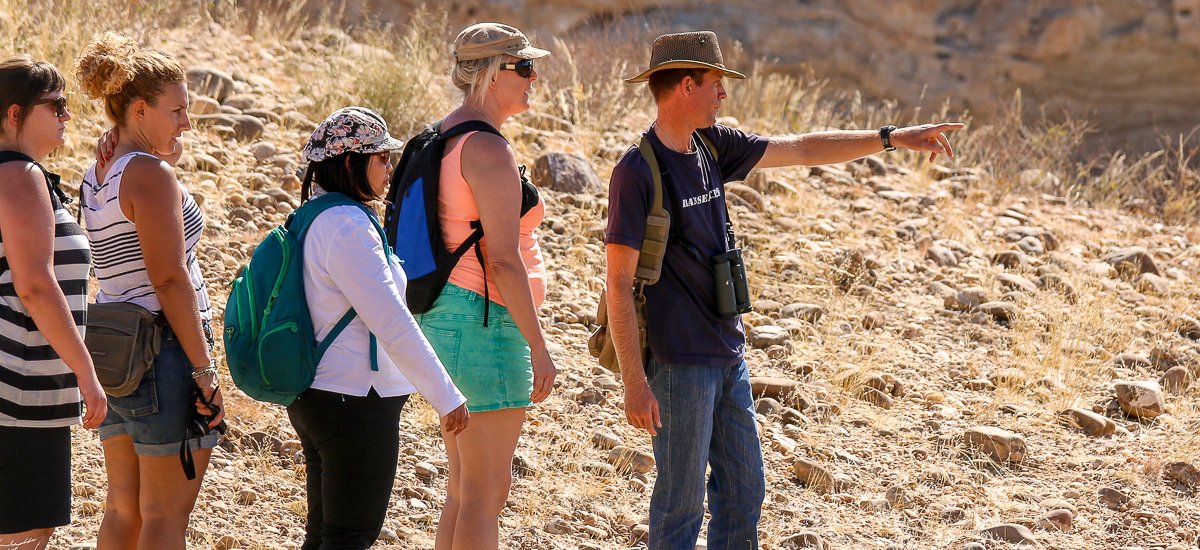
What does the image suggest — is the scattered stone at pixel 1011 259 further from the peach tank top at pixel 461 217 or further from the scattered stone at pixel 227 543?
the scattered stone at pixel 227 543

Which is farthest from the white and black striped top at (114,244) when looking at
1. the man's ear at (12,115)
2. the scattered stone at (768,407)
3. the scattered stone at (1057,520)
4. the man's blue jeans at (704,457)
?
the scattered stone at (1057,520)

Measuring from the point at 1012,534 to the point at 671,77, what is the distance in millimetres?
2409

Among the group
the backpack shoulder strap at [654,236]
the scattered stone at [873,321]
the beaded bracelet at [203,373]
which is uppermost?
the backpack shoulder strap at [654,236]

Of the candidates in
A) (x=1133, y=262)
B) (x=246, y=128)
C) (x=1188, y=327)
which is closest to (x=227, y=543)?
(x=246, y=128)

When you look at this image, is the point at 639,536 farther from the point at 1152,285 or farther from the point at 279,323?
the point at 1152,285

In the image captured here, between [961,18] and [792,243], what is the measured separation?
5.72 meters

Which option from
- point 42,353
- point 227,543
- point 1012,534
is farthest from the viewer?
point 1012,534

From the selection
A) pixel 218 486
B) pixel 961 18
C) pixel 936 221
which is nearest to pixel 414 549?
pixel 218 486

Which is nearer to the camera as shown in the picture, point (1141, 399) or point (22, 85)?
point (22, 85)

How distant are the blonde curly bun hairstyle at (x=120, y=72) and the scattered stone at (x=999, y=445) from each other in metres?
3.83

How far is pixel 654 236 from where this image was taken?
3.24m

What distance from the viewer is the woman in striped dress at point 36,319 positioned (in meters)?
2.70

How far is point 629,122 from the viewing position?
29.0 feet

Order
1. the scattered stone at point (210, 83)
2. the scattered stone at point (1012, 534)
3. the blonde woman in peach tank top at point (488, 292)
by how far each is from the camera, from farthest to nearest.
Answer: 1. the scattered stone at point (210, 83)
2. the scattered stone at point (1012, 534)
3. the blonde woman in peach tank top at point (488, 292)
